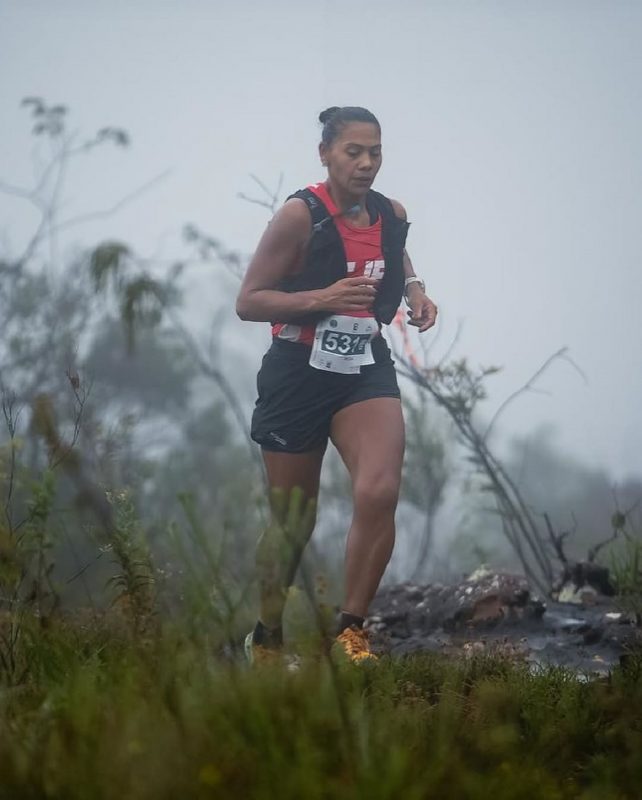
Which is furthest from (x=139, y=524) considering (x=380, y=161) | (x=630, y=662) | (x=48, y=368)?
(x=48, y=368)

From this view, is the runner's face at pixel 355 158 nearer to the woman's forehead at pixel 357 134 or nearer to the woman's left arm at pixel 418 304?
the woman's forehead at pixel 357 134

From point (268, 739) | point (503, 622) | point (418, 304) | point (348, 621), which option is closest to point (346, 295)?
point (418, 304)

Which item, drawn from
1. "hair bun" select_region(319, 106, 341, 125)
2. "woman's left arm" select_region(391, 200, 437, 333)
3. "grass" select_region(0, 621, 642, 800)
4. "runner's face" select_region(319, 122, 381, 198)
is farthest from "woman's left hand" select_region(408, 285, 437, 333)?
"grass" select_region(0, 621, 642, 800)

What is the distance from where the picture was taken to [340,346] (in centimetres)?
487

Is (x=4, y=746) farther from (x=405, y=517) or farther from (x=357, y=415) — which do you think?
(x=405, y=517)

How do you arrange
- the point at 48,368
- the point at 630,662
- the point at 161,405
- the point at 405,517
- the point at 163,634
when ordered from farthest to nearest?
the point at 161,405, the point at 48,368, the point at 405,517, the point at 630,662, the point at 163,634

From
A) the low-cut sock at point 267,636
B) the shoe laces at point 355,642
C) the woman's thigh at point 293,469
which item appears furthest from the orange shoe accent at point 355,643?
the woman's thigh at point 293,469

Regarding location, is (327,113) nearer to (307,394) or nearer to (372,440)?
(307,394)

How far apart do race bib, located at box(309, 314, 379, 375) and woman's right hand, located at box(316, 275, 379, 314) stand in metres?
0.05

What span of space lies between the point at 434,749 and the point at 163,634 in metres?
0.76

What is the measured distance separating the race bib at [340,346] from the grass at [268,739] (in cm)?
159

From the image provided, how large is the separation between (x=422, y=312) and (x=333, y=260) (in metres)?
0.39

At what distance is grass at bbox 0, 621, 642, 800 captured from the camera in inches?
89.2

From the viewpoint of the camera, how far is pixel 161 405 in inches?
397
